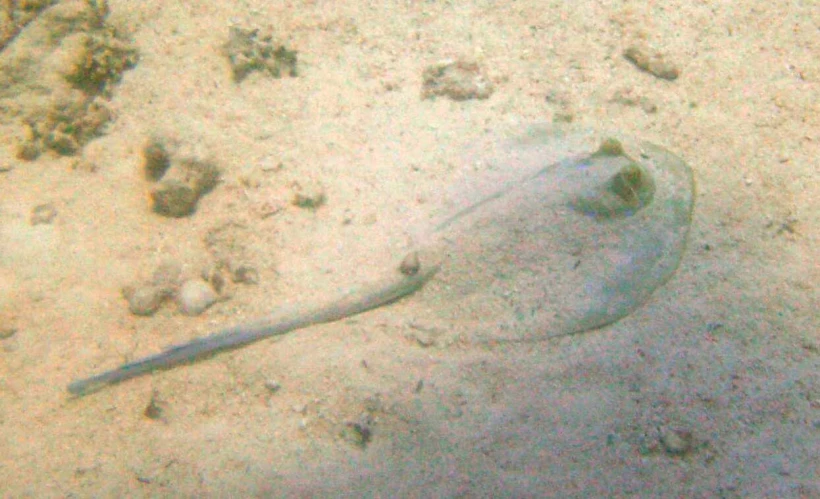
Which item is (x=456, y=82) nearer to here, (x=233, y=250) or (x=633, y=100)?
(x=633, y=100)

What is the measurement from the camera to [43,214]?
13.3ft

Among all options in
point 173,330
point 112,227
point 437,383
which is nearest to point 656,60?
point 437,383

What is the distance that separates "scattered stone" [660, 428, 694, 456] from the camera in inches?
103

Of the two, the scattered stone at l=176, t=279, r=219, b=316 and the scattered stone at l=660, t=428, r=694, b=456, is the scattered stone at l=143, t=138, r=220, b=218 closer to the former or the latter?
the scattered stone at l=176, t=279, r=219, b=316

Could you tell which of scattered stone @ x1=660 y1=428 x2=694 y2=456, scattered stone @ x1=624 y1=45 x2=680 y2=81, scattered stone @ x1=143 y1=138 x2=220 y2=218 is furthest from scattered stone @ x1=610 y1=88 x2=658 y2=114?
scattered stone @ x1=143 y1=138 x2=220 y2=218

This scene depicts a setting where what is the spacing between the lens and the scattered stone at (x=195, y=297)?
139 inches

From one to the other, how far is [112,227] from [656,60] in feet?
15.7

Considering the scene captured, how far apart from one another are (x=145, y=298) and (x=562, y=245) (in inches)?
112

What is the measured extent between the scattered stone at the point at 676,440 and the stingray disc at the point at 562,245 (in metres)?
0.66

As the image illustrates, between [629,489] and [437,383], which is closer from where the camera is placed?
[629,489]

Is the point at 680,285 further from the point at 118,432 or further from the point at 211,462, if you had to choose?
the point at 118,432

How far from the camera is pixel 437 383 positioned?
3.00m

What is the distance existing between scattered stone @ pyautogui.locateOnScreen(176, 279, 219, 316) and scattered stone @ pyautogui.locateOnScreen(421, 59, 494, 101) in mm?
2438

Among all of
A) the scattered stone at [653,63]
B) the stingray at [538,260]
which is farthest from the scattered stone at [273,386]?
the scattered stone at [653,63]
